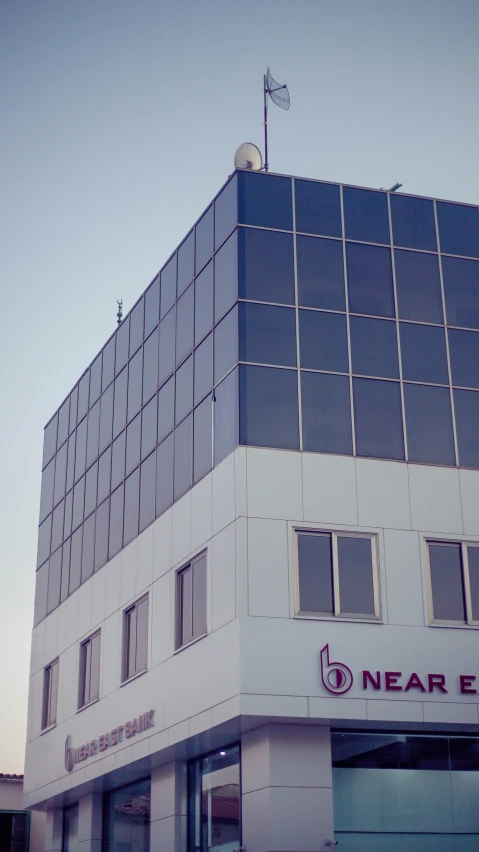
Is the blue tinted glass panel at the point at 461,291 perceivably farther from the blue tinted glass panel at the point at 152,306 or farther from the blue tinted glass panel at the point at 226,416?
the blue tinted glass panel at the point at 152,306

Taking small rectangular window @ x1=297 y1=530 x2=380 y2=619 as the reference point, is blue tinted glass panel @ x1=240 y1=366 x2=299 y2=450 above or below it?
above

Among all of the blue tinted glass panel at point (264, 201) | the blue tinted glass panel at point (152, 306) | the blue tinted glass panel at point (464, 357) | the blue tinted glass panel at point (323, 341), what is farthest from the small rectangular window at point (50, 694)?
the blue tinted glass panel at point (464, 357)

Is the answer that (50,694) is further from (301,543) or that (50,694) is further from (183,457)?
(301,543)

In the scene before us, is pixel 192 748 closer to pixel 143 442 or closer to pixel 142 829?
pixel 142 829

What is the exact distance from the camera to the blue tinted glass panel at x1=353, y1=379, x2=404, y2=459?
31.0m

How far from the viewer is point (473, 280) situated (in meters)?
34.1

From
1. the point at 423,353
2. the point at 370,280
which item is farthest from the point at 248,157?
the point at 423,353

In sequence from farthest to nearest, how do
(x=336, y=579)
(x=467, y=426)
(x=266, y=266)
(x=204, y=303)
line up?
(x=204, y=303) < (x=467, y=426) < (x=266, y=266) < (x=336, y=579)

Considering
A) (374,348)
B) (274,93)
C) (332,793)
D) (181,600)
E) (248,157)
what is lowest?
(332,793)

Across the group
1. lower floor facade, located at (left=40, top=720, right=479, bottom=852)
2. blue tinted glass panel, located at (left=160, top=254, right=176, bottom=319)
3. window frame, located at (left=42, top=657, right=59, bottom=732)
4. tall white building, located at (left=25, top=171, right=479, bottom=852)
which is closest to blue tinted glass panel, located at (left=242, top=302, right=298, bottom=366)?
tall white building, located at (left=25, top=171, right=479, bottom=852)

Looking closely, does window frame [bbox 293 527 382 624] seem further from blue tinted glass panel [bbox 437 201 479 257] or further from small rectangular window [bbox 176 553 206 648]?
blue tinted glass panel [bbox 437 201 479 257]

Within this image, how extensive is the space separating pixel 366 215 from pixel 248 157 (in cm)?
426

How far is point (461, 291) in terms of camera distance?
33.8 meters

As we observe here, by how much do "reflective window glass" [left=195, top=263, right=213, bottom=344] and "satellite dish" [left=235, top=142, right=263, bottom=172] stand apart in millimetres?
3519
